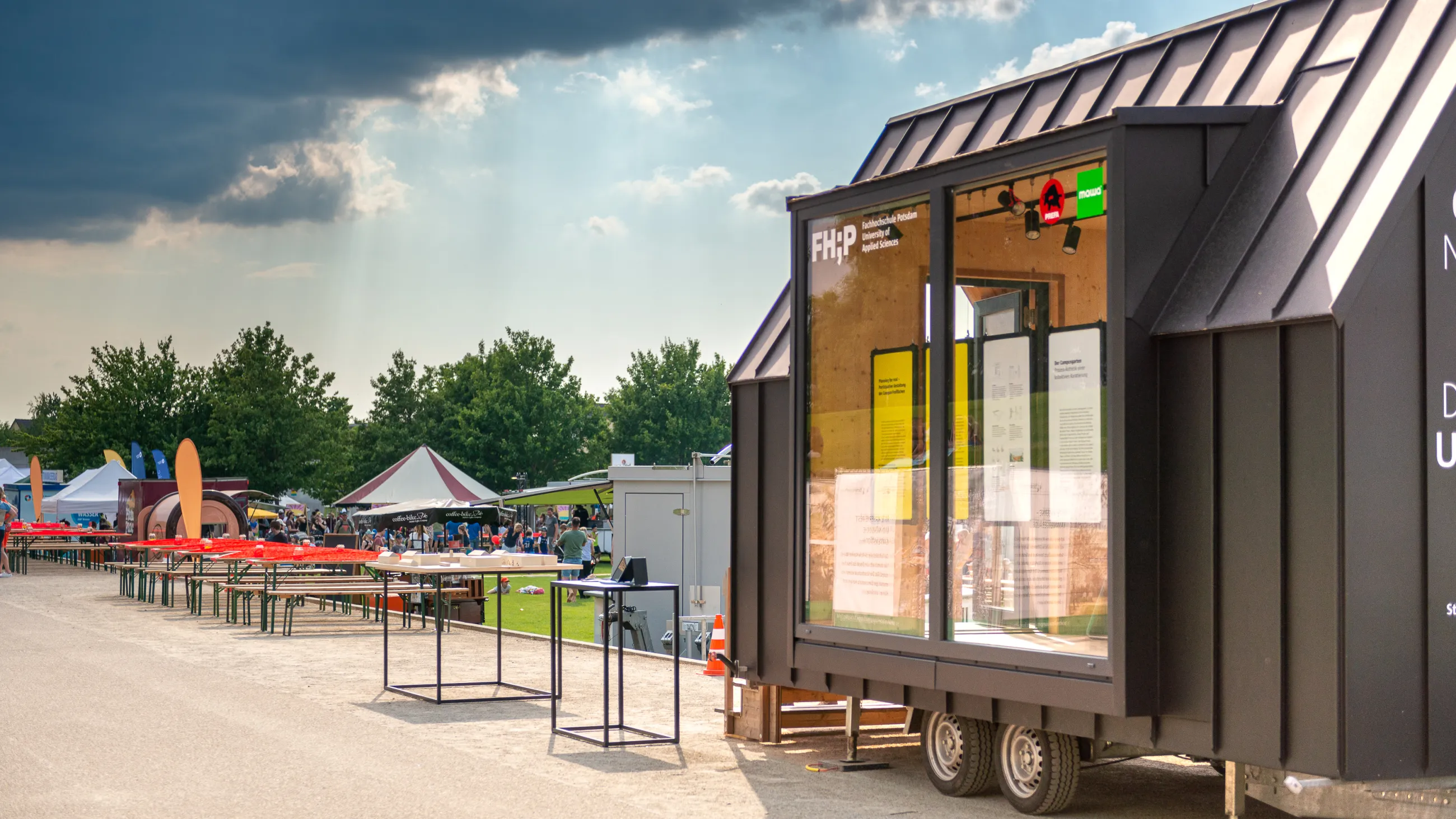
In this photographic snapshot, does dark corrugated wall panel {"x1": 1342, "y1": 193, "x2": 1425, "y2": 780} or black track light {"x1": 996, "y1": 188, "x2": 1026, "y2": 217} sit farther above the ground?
black track light {"x1": 996, "y1": 188, "x2": 1026, "y2": 217}

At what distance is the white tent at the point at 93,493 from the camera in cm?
4734

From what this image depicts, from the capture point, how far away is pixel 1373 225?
6.23 m

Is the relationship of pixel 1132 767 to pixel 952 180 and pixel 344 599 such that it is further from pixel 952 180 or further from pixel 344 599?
pixel 344 599

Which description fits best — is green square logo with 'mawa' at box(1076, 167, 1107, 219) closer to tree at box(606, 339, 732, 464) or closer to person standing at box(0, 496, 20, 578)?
person standing at box(0, 496, 20, 578)

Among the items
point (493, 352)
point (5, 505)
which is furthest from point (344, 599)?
point (493, 352)

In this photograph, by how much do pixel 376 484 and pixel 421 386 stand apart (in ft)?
160

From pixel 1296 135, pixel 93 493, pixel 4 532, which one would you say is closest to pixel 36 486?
pixel 93 493

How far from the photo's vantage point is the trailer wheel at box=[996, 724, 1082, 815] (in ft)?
24.6

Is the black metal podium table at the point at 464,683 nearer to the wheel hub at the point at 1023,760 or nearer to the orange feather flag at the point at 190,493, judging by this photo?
the wheel hub at the point at 1023,760

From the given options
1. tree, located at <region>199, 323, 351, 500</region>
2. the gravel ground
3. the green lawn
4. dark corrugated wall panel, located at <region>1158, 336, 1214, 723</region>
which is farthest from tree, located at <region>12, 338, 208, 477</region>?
dark corrugated wall panel, located at <region>1158, 336, 1214, 723</region>

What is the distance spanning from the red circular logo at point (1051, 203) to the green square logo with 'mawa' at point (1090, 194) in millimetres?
157

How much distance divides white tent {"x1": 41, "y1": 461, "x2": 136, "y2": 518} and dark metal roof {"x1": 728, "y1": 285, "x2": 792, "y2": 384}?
41283 millimetres

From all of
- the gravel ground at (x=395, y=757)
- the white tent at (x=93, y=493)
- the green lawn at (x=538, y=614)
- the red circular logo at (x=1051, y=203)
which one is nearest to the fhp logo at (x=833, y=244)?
the red circular logo at (x=1051, y=203)

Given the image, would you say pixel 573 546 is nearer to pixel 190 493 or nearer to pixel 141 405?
pixel 190 493
